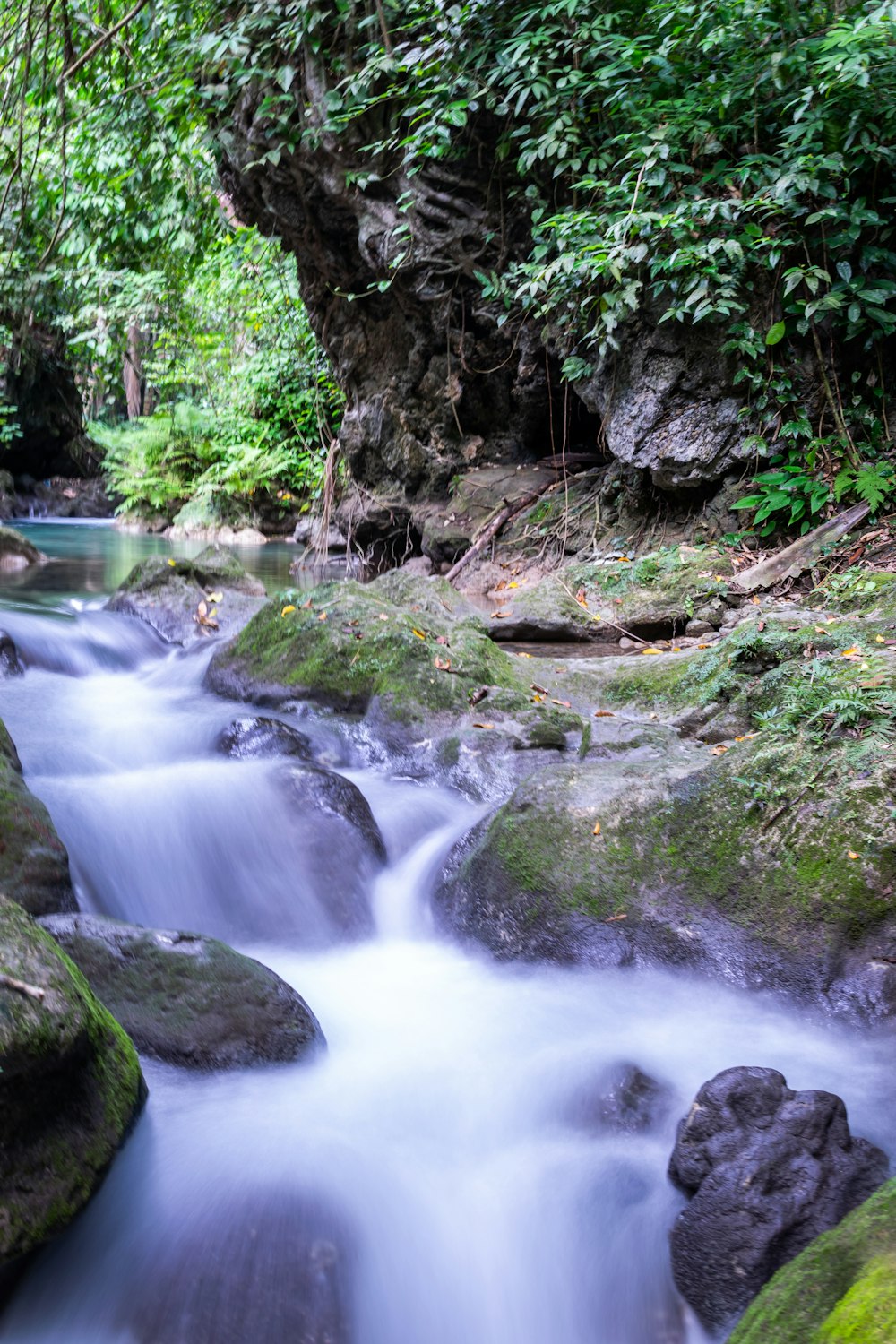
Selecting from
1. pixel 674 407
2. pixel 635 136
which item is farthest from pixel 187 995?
pixel 635 136

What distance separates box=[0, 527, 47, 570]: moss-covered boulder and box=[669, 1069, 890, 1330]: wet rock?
1182cm

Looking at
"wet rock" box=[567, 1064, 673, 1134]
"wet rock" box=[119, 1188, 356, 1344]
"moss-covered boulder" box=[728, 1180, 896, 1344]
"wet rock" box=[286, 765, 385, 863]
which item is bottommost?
"wet rock" box=[567, 1064, 673, 1134]

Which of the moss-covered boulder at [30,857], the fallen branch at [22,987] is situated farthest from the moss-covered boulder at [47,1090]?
the moss-covered boulder at [30,857]

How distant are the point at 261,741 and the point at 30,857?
6.21 feet

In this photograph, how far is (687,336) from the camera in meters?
8.33

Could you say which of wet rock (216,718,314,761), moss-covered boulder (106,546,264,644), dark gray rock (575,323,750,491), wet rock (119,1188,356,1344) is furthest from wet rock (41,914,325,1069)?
dark gray rock (575,323,750,491)

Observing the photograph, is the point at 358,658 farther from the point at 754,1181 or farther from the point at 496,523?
the point at 496,523

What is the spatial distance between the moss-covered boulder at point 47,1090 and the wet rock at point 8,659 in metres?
4.69

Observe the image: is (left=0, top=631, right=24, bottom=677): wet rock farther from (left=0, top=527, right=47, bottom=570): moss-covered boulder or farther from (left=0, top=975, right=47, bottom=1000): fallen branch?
(left=0, top=527, right=47, bottom=570): moss-covered boulder

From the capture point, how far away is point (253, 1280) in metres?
2.34

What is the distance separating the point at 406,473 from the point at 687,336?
4374 mm

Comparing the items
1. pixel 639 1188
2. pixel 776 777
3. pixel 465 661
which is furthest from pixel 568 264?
pixel 639 1188

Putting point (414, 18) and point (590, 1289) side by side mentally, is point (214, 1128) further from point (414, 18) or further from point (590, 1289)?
point (414, 18)

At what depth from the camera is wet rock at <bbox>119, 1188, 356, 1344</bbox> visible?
2236 mm
